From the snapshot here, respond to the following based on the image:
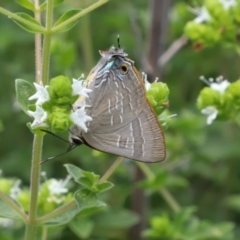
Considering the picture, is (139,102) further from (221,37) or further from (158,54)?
(158,54)

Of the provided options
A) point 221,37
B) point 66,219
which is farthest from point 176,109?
point 66,219

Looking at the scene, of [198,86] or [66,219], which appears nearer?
[66,219]

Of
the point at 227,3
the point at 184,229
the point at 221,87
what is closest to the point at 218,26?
the point at 227,3

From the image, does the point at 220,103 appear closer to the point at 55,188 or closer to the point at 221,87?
the point at 221,87

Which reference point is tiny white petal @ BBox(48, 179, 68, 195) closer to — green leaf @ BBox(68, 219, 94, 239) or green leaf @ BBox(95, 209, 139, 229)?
green leaf @ BBox(68, 219, 94, 239)

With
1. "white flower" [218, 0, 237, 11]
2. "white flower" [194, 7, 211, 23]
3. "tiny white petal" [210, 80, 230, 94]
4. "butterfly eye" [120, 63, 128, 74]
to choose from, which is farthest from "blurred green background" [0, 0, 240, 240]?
"butterfly eye" [120, 63, 128, 74]

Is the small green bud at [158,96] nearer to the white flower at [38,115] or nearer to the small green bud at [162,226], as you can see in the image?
the white flower at [38,115]
